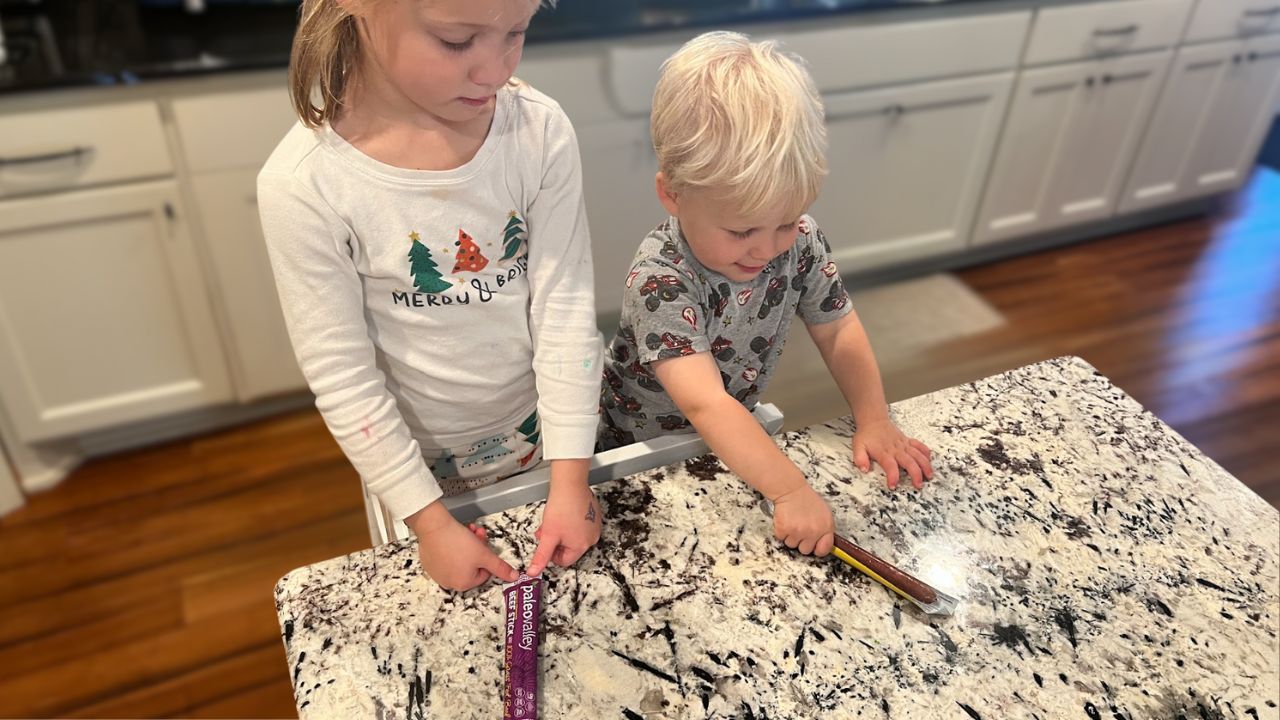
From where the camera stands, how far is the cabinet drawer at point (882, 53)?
64.5 inches

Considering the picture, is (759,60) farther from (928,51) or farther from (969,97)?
(969,97)

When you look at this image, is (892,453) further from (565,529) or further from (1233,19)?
(1233,19)

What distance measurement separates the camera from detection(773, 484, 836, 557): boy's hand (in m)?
0.61

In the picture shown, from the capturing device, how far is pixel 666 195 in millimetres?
731

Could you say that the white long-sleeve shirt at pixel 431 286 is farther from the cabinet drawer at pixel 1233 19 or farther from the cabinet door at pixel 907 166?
the cabinet drawer at pixel 1233 19

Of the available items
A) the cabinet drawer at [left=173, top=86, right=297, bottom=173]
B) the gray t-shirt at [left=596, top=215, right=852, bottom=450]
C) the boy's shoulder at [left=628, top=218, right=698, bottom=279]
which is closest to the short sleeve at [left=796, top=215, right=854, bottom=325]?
the gray t-shirt at [left=596, top=215, right=852, bottom=450]

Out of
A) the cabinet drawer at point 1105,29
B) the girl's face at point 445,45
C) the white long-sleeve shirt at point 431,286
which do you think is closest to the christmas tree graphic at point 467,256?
the white long-sleeve shirt at point 431,286

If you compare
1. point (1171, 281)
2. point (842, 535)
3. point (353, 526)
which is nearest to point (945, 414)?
point (842, 535)

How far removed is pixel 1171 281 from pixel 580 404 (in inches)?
88.8

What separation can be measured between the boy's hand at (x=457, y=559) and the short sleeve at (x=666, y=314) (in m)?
0.23

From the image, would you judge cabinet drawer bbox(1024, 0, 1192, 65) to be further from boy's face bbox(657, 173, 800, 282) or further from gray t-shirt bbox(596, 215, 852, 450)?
boy's face bbox(657, 173, 800, 282)

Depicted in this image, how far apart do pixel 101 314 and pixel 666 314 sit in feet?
4.14

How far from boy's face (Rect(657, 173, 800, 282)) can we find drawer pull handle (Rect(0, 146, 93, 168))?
111cm

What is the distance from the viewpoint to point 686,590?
0.58m
